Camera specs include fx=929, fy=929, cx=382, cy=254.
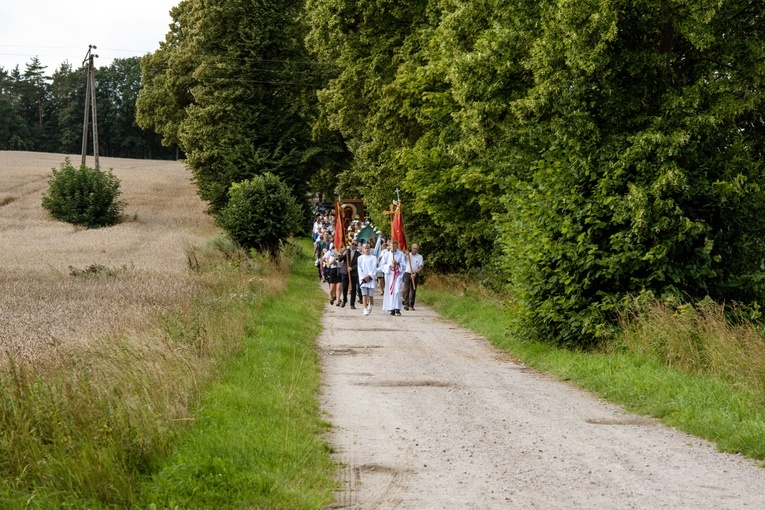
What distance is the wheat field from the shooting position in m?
13.2

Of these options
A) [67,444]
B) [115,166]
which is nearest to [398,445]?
[67,444]

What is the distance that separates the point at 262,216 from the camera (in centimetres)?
3375

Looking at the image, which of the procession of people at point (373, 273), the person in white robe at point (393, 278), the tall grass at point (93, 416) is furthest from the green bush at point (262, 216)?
the tall grass at point (93, 416)

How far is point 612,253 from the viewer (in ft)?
50.2

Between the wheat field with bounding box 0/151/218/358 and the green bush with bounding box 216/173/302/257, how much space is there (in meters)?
2.04

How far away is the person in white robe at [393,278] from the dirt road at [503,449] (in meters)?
9.47

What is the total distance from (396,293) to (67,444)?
17.2 metres

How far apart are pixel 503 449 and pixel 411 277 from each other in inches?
656

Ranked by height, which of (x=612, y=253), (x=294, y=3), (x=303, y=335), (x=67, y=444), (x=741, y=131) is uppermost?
(x=294, y=3)

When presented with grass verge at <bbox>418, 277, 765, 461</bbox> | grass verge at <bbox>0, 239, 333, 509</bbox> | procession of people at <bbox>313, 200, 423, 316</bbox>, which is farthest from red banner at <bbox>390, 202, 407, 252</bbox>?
grass verge at <bbox>0, 239, 333, 509</bbox>

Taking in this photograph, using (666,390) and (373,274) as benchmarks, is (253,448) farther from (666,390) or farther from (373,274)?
(373,274)

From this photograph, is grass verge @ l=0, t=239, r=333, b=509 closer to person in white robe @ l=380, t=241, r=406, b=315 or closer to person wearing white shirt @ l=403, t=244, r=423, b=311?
person in white robe @ l=380, t=241, r=406, b=315

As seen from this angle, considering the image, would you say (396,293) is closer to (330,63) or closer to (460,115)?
(460,115)

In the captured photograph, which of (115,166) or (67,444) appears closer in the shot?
(67,444)
